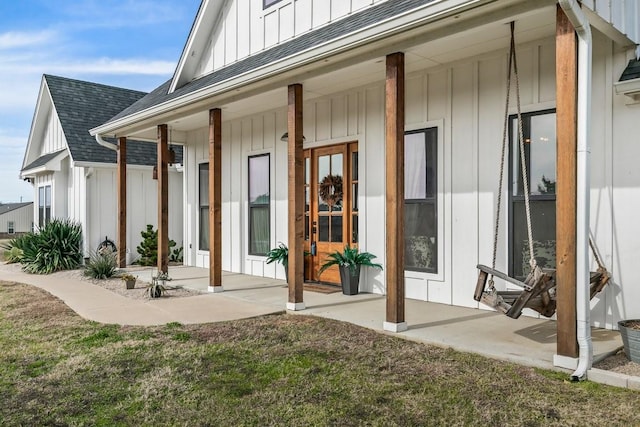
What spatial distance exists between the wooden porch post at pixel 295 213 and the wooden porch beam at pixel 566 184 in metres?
2.88

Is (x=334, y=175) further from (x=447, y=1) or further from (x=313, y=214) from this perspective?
(x=447, y=1)

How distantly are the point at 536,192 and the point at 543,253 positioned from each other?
65 cm

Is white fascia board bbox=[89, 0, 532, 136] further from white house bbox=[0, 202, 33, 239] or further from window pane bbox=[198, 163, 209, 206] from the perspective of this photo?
white house bbox=[0, 202, 33, 239]

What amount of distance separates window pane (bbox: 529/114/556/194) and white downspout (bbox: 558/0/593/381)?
62.3 inches

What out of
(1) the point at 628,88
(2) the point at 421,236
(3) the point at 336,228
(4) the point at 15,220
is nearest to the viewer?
(1) the point at 628,88

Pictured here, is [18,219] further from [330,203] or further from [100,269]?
[330,203]

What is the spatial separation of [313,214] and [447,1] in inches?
168

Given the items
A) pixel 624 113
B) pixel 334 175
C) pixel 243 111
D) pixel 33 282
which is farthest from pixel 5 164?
pixel 624 113

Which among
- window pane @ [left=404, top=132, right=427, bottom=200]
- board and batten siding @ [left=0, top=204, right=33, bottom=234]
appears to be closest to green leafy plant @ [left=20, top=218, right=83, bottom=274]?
window pane @ [left=404, top=132, right=427, bottom=200]

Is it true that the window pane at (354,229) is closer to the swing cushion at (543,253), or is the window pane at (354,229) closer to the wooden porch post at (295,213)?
the wooden porch post at (295,213)

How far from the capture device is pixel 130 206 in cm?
1202

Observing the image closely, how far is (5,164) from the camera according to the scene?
28812 mm

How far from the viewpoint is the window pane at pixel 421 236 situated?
19.9 feet

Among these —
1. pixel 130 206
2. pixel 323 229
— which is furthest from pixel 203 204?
pixel 323 229
